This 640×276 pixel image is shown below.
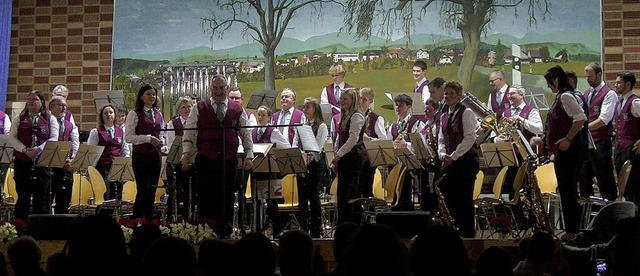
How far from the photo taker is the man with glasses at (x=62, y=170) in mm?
10406

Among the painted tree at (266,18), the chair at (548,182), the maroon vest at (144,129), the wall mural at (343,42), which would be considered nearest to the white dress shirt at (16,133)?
the maroon vest at (144,129)

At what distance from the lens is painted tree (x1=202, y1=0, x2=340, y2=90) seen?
13609 millimetres

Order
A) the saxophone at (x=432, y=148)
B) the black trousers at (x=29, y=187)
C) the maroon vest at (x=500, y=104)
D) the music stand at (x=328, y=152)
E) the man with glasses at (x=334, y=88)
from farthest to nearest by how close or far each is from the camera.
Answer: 1. the man with glasses at (x=334, y=88)
2. the maroon vest at (x=500, y=104)
3. the music stand at (x=328, y=152)
4. the black trousers at (x=29, y=187)
5. the saxophone at (x=432, y=148)

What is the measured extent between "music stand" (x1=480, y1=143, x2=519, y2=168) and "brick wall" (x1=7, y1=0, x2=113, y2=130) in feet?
23.4

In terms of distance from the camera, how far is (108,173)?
1080 cm

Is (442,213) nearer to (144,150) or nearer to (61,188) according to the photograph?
(144,150)

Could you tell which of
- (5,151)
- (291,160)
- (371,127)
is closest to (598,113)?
(371,127)

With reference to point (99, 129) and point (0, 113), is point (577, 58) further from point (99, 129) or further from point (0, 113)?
point (0, 113)

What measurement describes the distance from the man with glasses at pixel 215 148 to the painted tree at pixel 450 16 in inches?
197

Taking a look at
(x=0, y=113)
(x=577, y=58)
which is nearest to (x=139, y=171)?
(x=0, y=113)

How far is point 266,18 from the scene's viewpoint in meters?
13.7

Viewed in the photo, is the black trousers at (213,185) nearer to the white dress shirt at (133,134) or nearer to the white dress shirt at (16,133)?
the white dress shirt at (133,134)

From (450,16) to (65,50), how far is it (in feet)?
20.0

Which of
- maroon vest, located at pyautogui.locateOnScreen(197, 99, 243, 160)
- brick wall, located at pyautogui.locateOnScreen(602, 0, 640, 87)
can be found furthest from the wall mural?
maroon vest, located at pyautogui.locateOnScreen(197, 99, 243, 160)
